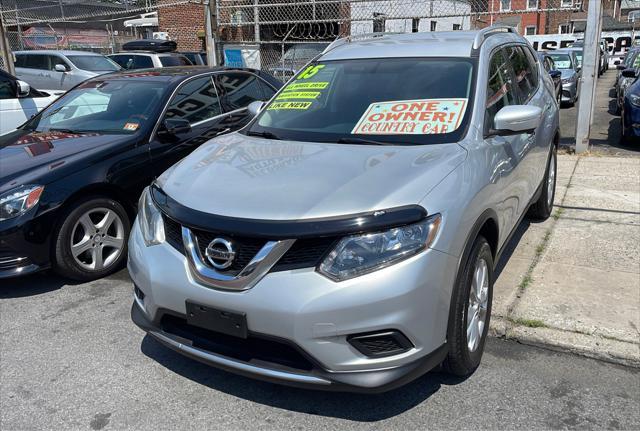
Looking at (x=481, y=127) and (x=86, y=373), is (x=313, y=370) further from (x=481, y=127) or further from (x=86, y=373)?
(x=481, y=127)

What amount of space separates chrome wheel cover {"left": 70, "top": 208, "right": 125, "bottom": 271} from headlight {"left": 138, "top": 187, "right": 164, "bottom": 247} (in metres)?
A: 1.40

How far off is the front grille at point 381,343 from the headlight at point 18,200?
282 cm

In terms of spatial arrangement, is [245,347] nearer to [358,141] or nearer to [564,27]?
[358,141]

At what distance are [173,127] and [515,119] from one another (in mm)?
2989

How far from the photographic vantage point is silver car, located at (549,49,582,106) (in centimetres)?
1447

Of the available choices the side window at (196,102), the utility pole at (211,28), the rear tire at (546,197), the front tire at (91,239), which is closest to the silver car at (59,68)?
the utility pole at (211,28)

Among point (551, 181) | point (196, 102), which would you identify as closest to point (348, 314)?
point (196, 102)

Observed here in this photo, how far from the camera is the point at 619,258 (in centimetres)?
455

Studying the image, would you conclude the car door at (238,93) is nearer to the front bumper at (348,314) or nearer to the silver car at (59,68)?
the front bumper at (348,314)

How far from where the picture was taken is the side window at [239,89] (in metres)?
6.04

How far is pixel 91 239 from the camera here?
445 cm

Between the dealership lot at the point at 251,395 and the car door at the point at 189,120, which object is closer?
the dealership lot at the point at 251,395

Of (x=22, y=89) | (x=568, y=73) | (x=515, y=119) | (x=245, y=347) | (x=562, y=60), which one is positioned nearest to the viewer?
(x=245, y=347)

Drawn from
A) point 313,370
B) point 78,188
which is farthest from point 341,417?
point 78,188
